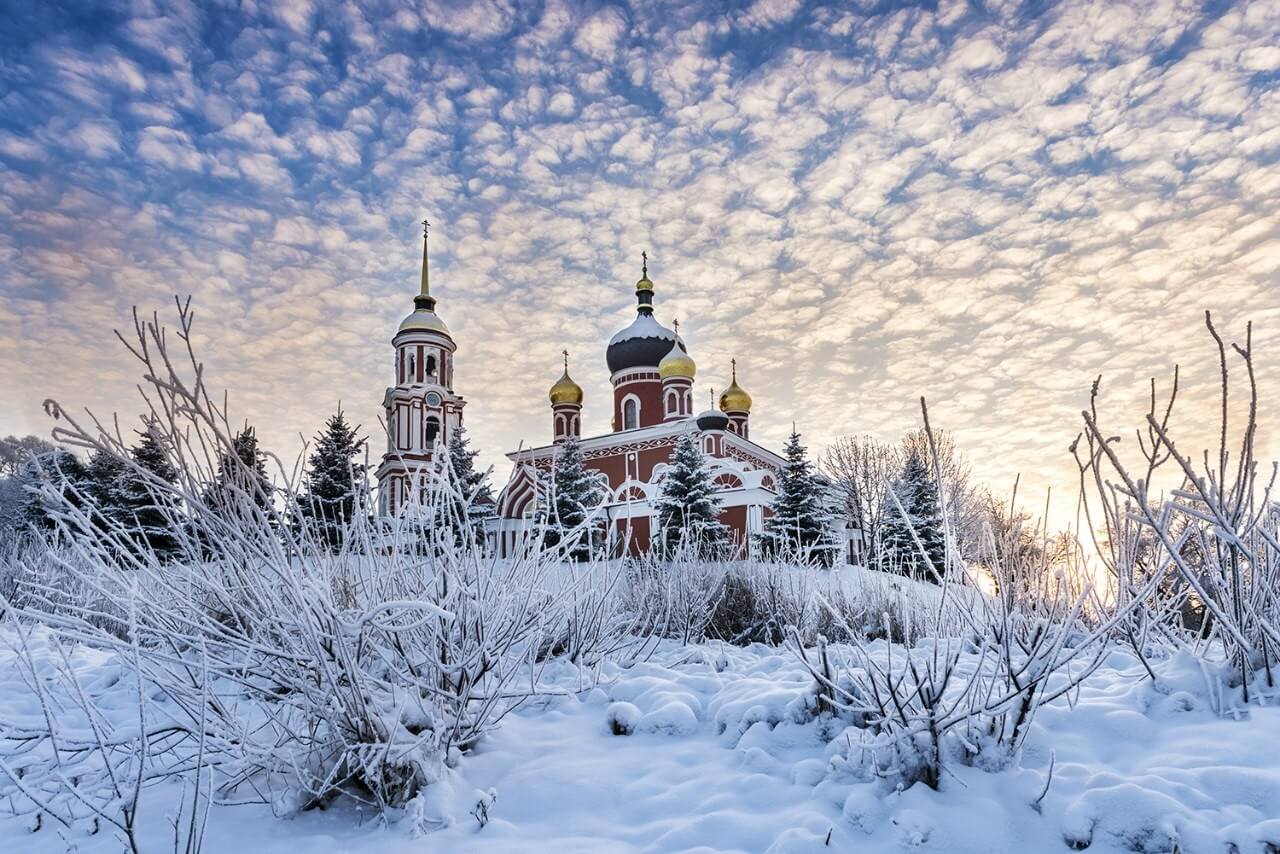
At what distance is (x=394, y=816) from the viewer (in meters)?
2.71

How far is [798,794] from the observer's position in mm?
2668

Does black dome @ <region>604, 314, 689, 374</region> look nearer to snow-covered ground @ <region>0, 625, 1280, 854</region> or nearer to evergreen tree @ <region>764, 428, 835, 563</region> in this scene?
evergreen tree @ <region>764, 428, 835, 563</region>

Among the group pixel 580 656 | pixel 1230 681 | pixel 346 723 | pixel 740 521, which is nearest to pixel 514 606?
pixel 346 723

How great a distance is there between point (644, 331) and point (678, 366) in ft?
14.8

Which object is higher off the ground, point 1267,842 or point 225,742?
point 225,742

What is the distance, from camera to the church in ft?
78.8

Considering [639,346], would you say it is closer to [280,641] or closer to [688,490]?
[688,490]

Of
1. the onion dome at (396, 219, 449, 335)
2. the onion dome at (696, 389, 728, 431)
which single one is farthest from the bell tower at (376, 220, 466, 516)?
the onion dome at (696, 389, 728, 431)

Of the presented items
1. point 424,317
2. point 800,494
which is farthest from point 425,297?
point 800,494

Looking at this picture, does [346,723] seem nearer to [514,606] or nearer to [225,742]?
[225,742]

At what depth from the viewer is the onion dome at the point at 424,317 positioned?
30.3 metres

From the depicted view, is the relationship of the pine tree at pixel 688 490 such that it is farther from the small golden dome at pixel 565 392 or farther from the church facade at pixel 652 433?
→ the small golden dome at pixel 565 392

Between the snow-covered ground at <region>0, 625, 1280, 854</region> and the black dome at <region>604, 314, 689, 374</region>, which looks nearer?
the snow-covered ground at <region>0, 625, 1280, 854</region>

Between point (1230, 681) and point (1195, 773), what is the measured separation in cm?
78
